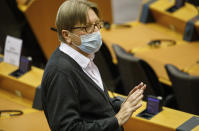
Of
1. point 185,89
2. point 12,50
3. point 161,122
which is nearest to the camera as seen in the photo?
point 161,122

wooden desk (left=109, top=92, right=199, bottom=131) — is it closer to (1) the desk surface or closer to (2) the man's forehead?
(2) the man's forehead

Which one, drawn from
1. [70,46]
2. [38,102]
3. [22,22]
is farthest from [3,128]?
[22,22]

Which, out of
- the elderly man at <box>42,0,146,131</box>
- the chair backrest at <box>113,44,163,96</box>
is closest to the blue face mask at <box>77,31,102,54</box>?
the elderly man at <box>42,0,146,131</box>

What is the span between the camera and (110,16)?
5918 mm

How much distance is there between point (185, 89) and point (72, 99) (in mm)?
1842

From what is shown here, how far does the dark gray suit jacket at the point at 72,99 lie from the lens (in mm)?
1894

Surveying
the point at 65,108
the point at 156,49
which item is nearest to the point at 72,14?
the point at 65,108

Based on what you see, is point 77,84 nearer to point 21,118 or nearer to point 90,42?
point 90,42

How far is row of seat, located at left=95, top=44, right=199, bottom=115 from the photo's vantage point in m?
3.52

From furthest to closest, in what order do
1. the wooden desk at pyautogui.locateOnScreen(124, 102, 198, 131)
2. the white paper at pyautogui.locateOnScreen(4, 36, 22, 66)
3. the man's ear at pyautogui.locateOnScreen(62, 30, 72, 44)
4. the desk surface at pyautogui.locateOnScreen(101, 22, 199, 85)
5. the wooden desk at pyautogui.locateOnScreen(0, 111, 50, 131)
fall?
the desk surface at pyautogui.locateOnScreen(101, 22, 199, 85), the white paper at pyautogui.locateOnScreen(4, 36, 22, 66), the wooden desk at pyautogui.locateOnScreen(0, 111, 50, 131), the wooden desk at pyautogui.locateOnScreen(124, 102, 198, 131), the man's ear at pyautogui.locateOnScreen(62, 30, 72, 44)

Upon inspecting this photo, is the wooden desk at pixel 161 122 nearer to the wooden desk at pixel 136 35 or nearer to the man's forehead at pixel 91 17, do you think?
the man's forehead at pixel 91 17

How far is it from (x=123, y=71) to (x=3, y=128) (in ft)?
4.69

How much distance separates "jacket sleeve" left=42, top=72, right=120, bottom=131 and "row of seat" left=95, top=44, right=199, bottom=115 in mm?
1332

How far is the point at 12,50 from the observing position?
3721 mm
